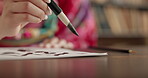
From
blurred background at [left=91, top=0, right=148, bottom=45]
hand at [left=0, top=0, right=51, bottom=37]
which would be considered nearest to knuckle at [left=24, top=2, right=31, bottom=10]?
hand at [left=0, top=0, right=51, bottom=37]

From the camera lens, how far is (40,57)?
67cm

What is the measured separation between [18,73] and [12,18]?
0.38 m

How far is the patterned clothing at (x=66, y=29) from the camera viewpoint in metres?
1.33

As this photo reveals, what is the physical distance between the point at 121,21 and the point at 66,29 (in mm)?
1408

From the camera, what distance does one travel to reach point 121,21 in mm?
2729

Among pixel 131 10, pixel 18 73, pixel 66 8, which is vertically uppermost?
pixel 131 10

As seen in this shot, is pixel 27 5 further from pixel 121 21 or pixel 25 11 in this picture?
pixel 121 21

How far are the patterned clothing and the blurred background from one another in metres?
1.08

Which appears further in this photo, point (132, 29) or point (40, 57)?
point (132, 29)

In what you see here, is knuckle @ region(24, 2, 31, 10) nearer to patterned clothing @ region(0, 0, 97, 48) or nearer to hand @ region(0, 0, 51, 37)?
hand @ region(0, 0, 51, 37)

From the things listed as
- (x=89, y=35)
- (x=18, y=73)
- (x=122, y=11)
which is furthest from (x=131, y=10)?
(x=18, y=73)

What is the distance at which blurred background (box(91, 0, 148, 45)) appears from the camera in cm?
260

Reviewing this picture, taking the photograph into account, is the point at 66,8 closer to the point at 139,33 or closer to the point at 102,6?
the point at 102,6

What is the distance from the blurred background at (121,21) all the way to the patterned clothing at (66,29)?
1.08m
